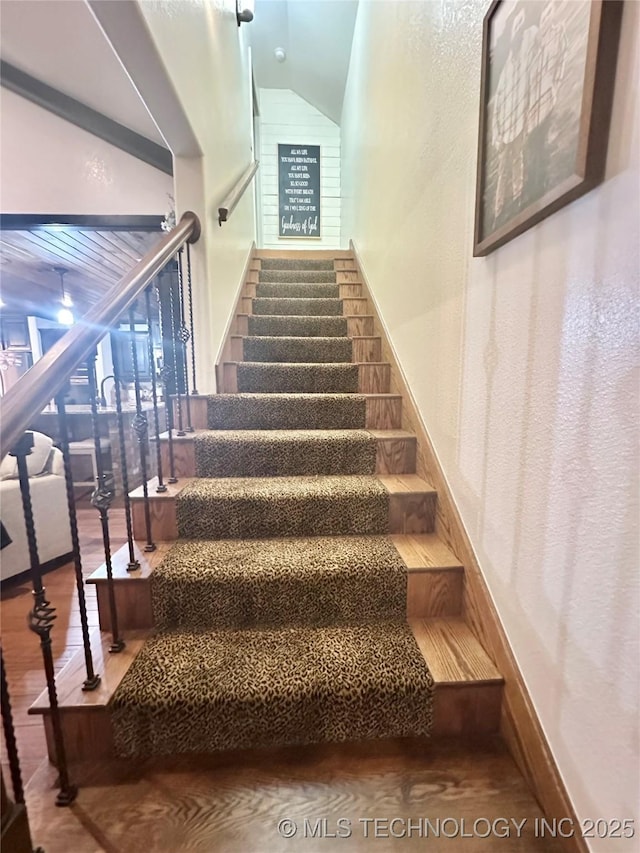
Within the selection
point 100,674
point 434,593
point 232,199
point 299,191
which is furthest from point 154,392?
point 299,191

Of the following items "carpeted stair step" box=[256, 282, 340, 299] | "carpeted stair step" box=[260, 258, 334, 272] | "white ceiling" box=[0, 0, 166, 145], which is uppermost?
"white ceiling" box=[0, 0, 166, 145]

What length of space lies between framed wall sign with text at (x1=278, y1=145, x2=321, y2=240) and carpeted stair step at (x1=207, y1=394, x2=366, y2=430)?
407 cm

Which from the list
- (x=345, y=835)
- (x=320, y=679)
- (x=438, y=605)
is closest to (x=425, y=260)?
(x=438, y=605)

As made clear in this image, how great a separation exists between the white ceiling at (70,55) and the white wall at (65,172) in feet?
0.76

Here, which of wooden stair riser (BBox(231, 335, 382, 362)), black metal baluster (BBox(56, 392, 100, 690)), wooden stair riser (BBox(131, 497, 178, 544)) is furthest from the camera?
wooden stair riser (BBox(231, 335, 382, 362))

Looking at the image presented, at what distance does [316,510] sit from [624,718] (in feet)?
3.17

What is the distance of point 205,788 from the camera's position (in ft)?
2.84

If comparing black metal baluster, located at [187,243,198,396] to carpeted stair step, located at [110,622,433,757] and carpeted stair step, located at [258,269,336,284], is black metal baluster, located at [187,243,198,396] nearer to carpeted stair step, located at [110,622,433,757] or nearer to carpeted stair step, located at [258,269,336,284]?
carpeted stair step, located at [110,622,433,757]

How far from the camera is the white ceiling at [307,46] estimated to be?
367 centimetres

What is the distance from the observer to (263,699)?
938mm

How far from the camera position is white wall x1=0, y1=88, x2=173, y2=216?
8.85 feet

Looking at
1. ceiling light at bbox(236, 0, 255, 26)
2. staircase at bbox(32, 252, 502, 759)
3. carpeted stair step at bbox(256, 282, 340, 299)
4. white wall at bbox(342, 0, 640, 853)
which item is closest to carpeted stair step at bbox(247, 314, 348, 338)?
carpeted stair step at bbox(256, 282, 340, 299)

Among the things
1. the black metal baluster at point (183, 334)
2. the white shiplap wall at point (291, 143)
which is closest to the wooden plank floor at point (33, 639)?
the black metal baluster at point (183, 334)

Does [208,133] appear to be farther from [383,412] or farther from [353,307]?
[383,412]
